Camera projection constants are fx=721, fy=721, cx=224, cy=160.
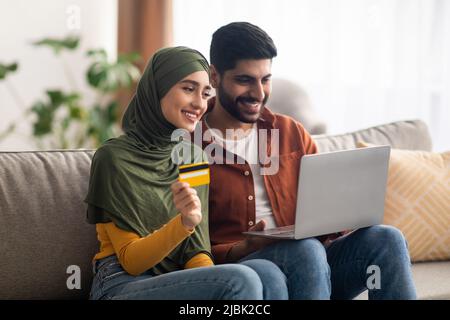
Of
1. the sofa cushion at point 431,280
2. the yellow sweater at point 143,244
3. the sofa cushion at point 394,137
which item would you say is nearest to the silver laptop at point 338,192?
the yellow sweater at point 143,244

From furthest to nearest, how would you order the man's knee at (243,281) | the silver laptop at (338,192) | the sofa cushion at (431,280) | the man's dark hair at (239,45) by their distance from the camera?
1. the sofa cushion at (431,280)
2. the man's dark hair at (239,45)
3. the silver laptop at (338,192)
4. the man's knee at (243,281)

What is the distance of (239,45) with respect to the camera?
6.51ft

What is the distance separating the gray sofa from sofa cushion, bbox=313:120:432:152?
73 centimetres

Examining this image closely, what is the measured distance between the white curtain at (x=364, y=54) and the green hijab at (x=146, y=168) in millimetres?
2647

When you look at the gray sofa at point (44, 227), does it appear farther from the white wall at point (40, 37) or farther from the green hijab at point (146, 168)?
the white wall at point (40, 37)

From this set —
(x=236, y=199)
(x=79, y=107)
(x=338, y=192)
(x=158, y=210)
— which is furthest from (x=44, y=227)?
(x=79, y=107)

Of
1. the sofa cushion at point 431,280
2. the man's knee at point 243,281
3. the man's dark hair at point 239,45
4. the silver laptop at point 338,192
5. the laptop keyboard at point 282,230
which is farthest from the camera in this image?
the sofa cushion at point 431,280

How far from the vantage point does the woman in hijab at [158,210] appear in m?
1.61

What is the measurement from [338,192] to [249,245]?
0.30 m

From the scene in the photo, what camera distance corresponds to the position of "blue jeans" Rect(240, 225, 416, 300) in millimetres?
1758

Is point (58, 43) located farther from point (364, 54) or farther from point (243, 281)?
point (243, 281)

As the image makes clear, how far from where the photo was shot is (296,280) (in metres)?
1.77

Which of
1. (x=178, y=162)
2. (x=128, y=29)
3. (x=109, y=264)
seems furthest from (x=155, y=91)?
(x=128, y=29)
